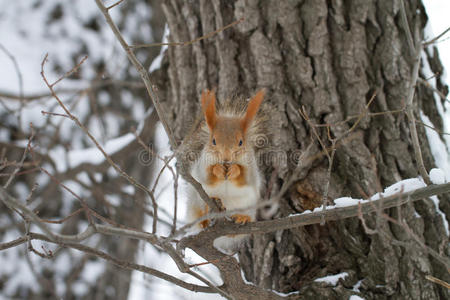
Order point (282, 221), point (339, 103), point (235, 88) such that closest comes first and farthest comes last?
point (282, 221) < point (339, 103) < point (235, 88)

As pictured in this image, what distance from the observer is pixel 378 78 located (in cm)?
185

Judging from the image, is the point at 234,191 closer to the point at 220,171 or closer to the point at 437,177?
the point at 220,171

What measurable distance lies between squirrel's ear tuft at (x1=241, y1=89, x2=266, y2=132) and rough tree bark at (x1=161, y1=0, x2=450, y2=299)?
12.2 inches

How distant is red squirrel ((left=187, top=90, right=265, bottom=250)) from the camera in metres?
1.51

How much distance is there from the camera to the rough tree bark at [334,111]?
64.3 inches

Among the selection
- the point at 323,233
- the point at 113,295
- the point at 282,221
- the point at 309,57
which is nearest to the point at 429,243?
the point at 323,233

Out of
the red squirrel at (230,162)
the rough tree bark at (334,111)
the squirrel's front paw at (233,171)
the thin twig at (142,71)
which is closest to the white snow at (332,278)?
the rough tree bark at (334,111)

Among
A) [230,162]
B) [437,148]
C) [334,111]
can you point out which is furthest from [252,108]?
[437,148]

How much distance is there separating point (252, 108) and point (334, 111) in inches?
18.0

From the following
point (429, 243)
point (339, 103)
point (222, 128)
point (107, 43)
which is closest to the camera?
point (222, 128)

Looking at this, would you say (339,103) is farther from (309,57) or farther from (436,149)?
(436,149)

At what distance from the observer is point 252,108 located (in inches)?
60.8

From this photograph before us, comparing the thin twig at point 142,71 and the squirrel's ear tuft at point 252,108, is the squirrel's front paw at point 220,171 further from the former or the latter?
the thin twig at point 142,71

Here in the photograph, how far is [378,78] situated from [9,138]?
2897 mm
